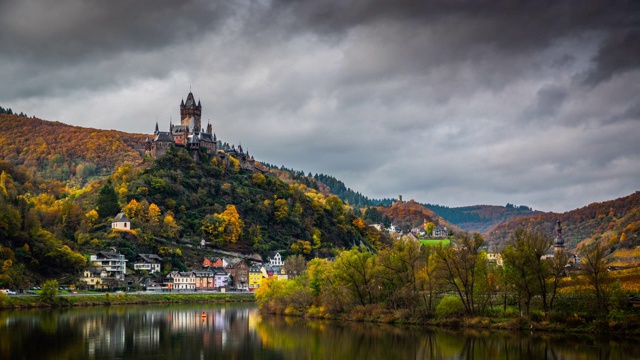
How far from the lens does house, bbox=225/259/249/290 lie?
15438 cm

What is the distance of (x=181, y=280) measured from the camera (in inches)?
5600

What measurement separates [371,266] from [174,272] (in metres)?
72.4

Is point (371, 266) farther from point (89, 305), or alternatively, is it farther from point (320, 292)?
point (89, 305)

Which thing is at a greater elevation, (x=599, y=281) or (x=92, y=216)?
(x=92, y=216)

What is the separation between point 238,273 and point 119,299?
4101 cm

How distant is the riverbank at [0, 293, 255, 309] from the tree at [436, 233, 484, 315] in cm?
5957

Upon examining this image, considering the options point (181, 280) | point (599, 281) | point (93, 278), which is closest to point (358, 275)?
point (599, 281)

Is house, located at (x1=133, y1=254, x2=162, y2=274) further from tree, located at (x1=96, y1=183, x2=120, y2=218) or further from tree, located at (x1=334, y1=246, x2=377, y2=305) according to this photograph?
tree, located at (x1=334, y1=246, x2=377, y2=305)

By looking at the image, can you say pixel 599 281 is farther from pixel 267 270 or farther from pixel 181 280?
pixel 267 270

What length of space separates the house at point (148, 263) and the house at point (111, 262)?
172 inches

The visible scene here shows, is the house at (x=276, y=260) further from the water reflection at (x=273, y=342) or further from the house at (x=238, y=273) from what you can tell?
the water reflection at (x=273, y=342)

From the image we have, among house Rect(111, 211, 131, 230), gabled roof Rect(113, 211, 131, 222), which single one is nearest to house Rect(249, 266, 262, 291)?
house Rect(111, 211, 131, 230)

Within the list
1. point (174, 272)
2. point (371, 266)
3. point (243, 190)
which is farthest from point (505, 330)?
point (243, 190)

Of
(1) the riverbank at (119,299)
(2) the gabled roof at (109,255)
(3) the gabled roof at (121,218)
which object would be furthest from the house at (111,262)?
(3) the gabled roof at (121,218)
